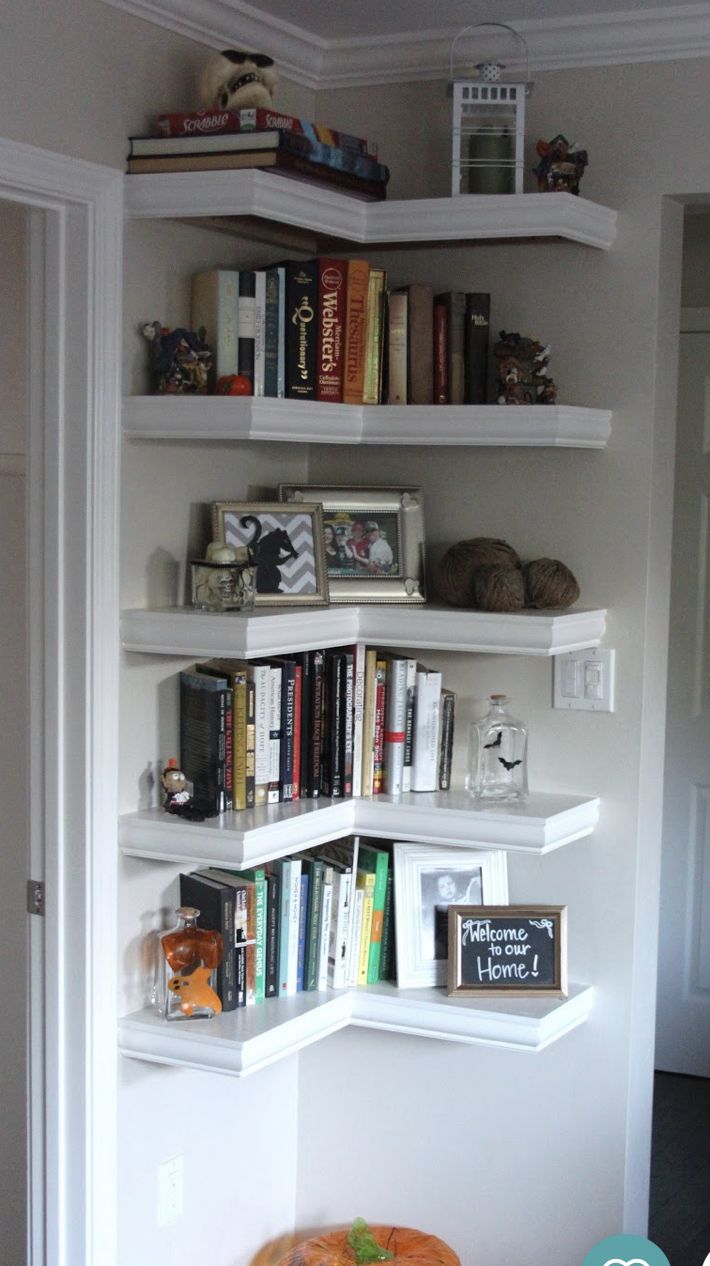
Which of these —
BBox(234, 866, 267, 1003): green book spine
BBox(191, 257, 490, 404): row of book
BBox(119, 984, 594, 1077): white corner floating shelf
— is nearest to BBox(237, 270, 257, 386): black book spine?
BBox(191, 257, 490, 404): row of book

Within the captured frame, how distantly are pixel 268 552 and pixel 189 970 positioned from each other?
0.69 m

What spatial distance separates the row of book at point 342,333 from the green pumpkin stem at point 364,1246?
1.47 m

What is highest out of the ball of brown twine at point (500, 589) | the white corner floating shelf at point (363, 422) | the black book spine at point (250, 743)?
the white corner floating shelf at point (363, 422)

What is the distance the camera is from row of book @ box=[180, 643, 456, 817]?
2404mm

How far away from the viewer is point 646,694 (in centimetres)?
256

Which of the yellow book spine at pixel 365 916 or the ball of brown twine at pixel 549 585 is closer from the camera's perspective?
the ball of brown twine at pixel 549 585

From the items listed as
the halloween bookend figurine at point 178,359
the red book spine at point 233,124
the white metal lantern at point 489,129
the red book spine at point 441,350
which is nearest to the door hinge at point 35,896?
the halloween bookend figurine at point 178,359

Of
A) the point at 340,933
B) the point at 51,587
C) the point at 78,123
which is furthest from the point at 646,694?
the point at 78,123

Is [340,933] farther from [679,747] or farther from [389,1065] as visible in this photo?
[679,747]

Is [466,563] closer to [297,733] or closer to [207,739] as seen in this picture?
[297,733]

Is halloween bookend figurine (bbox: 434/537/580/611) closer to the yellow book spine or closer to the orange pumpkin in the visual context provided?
the yellow book spine

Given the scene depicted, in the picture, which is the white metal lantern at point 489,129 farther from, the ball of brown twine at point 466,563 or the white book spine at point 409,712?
the white book spine at point 409,712

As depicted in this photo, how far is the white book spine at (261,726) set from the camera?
8.00 ft

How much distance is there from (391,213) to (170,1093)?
1.51m
